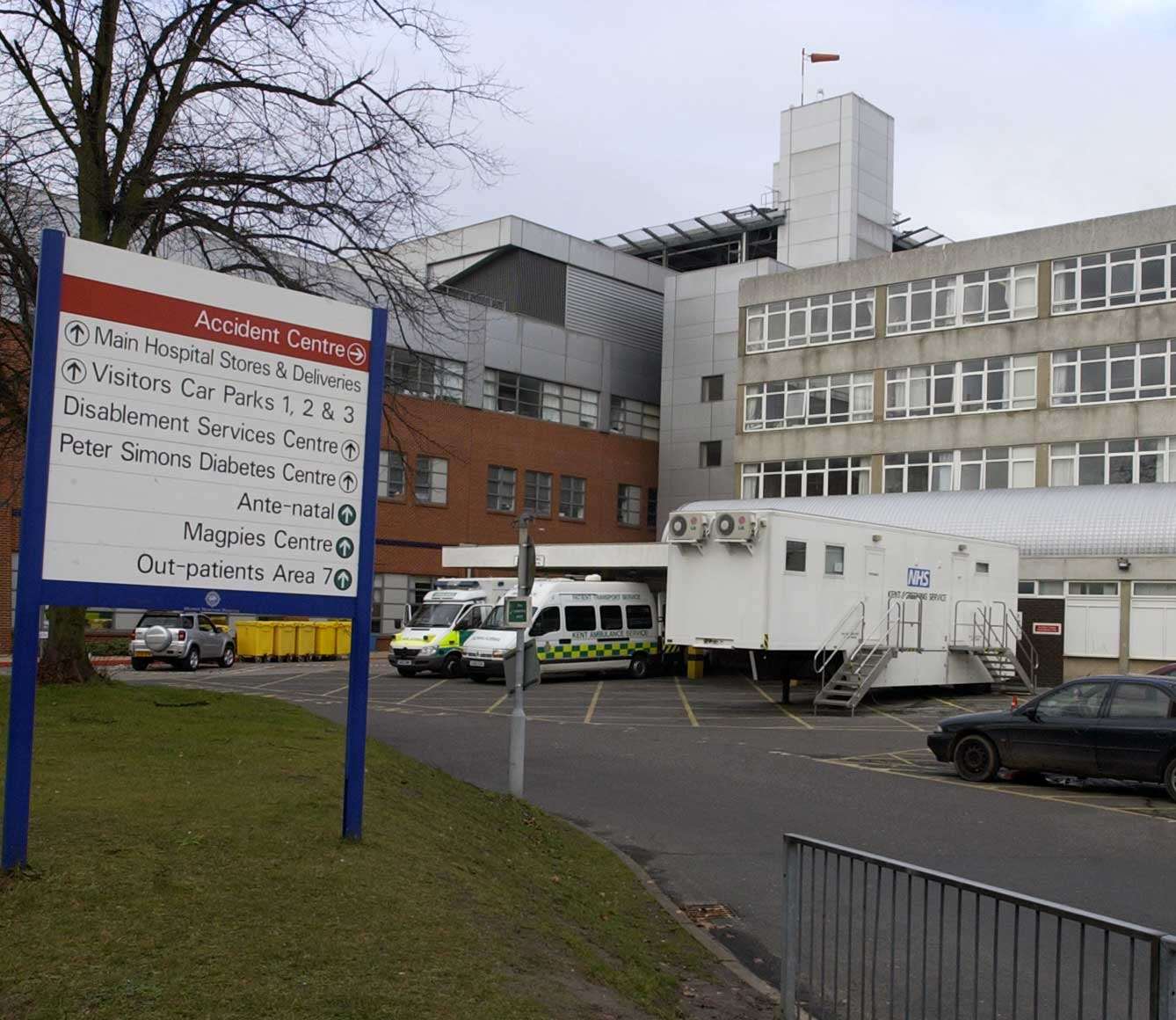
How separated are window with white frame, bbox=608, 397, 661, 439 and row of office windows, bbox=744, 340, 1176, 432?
27.1 ft

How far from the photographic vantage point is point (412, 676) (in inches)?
1394

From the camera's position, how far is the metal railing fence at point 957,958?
4637mm

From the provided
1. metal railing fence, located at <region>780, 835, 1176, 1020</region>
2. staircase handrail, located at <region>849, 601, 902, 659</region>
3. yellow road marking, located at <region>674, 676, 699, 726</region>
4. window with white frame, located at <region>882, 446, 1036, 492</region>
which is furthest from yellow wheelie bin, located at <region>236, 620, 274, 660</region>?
metal railing fence, located at <region>780, 835, 1176, 1020</region>

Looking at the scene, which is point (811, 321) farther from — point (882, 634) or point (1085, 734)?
point (1085, 734)

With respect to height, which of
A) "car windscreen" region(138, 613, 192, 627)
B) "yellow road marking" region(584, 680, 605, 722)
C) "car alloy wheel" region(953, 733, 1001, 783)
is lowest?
"yellow road marking" region(584, 680, 605, 722)

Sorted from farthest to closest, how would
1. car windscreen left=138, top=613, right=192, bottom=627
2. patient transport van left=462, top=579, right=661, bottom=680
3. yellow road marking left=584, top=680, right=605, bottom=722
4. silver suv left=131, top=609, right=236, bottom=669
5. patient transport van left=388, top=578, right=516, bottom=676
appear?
1. car windscreen left=138, top=613, right=192, bottom=627
2. silver suv left=131, top=609, right=236, bottom=669
3. patient transport van left=388, top=578, right=516, bottom=676
4. patient transport van left=462, top=579, right=661, bottom=680
5. yellow road marking left=584, top=680, right=605, bottom=722

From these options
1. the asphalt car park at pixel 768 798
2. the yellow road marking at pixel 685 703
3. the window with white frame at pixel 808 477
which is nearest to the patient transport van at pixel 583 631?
the yellow road marking at pixel 685 703

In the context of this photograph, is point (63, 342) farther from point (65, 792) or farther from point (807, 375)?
point (807, 375)

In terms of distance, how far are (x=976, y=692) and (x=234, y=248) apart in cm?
Result: 2315

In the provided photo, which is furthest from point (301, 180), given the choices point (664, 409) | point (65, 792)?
point (664, 409)

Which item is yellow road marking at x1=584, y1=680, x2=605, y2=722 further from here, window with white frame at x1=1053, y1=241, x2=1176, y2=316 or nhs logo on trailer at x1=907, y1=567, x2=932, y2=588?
window with white frame at x1=1053, y1=241, x2=1176, y2=316

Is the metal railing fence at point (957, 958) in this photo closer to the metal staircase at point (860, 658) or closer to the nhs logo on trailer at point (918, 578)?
the metal staircase at point (860, 658)

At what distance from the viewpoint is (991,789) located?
1581 cm

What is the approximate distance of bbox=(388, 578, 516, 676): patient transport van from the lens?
1362 inches
